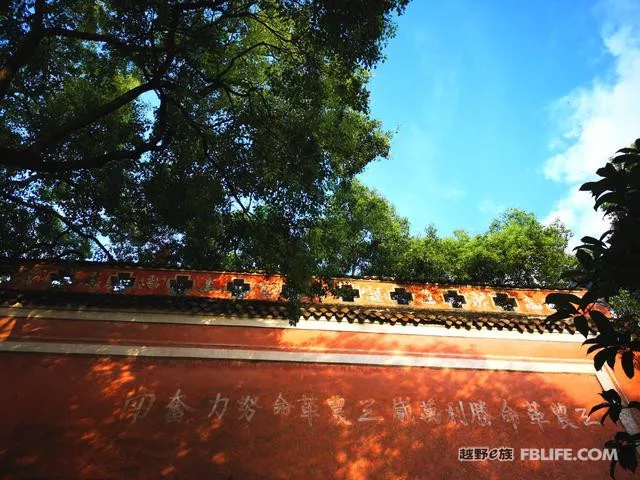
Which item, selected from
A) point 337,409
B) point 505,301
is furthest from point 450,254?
point 337,409

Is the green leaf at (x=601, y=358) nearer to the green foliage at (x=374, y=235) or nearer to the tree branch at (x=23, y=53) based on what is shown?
the tree branch at (x=23, y=53)

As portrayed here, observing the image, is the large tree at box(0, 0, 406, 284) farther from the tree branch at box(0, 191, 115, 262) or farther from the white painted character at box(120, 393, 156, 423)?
the white painted character at box(120, 393, 156, 423)

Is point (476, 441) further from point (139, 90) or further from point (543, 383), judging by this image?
point (139, 90)

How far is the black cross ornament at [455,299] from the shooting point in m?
8.62

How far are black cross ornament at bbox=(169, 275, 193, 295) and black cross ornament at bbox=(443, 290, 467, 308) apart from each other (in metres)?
4.99

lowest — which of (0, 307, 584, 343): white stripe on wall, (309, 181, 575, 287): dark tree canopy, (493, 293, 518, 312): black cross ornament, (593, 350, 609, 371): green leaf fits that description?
(593, 350, 609, 371): green leaf

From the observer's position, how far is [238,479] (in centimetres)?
618

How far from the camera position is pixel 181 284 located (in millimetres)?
8109

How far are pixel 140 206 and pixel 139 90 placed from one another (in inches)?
96.1

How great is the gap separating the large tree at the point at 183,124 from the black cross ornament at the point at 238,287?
1.76 ft

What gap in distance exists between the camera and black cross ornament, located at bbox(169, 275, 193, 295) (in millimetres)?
8039

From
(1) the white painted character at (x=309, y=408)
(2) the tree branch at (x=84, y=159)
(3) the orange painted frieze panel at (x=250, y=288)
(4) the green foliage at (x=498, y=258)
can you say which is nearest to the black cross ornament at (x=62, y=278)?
(3) the orange painted frieze panel at (x=250, y=288)

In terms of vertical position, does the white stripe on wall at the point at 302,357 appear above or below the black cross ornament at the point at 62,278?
below

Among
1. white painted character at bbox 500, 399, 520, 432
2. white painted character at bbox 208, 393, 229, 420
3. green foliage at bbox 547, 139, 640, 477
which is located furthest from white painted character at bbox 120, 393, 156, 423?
green foliage at bbox 547, 139, 640, 477
